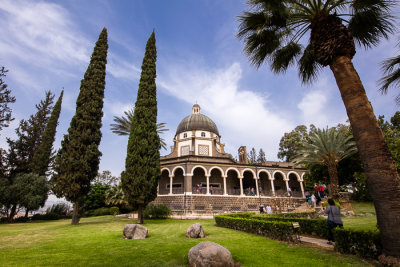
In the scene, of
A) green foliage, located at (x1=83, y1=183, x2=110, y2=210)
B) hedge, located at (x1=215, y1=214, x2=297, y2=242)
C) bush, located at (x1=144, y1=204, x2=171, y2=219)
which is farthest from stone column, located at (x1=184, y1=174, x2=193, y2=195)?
green foliage, located at (x1=83, y1=183, x2=110, y2=210)

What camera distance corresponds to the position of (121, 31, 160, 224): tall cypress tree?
15.5 meters

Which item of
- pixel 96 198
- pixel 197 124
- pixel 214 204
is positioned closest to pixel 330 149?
pixel 214 204

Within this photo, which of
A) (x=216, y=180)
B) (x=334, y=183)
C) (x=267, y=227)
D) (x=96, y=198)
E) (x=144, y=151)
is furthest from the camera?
(x=96, y=198)

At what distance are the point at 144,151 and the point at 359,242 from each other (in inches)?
559

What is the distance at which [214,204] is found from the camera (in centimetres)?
2306

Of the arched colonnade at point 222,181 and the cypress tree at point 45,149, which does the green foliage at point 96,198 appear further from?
the arched colonnade at point 222,181

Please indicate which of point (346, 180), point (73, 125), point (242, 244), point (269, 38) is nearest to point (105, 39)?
point (73, 125)

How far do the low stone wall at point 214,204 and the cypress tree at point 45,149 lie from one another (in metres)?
15.5

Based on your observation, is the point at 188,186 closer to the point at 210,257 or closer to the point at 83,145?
the point at 83,145

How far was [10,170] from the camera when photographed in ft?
80.2

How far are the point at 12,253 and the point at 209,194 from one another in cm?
1882

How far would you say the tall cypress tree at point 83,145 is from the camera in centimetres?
1481

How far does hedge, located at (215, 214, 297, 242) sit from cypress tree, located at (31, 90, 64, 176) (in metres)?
25.3

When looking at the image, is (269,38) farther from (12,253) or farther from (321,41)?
(12,253)
